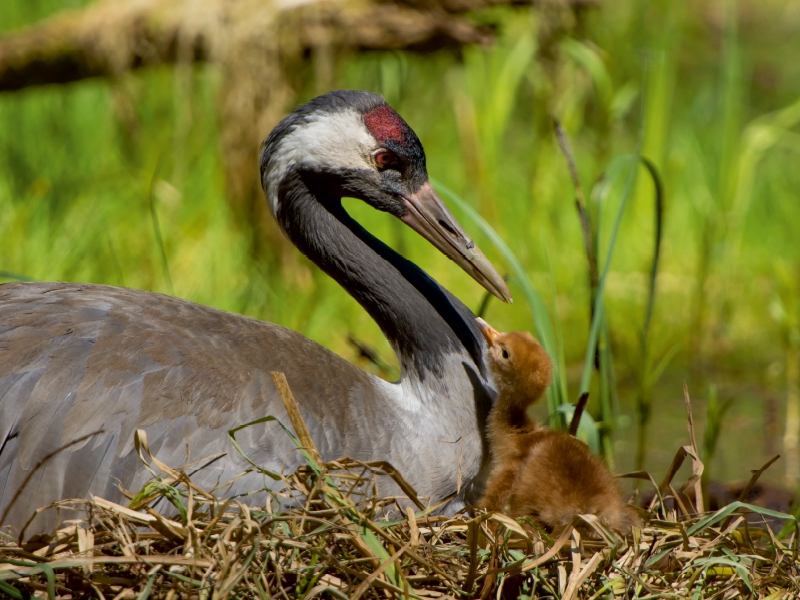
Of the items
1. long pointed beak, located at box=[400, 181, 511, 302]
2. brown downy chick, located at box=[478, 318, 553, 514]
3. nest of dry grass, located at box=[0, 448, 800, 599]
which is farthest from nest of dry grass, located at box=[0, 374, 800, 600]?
long pointed beak, located at box=[400, 181, 511, 302]

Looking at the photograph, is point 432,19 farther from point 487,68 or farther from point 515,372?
point 515,372

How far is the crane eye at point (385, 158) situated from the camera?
2.98 meters

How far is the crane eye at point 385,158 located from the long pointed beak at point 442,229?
0.43 feet

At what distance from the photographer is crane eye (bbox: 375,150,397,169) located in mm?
2977

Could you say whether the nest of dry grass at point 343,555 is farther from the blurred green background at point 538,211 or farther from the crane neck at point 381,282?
the blurred green background at point 538,211

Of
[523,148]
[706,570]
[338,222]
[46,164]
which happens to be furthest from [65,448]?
[523,148]

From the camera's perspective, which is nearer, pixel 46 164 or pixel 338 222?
pixel 338 222

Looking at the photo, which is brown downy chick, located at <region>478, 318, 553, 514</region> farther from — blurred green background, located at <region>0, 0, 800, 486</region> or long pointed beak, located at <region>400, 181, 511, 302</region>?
blurred green background, located at <region>0, 0, 800, 486</region>

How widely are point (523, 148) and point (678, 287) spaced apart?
2558mm

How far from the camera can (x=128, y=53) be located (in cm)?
551

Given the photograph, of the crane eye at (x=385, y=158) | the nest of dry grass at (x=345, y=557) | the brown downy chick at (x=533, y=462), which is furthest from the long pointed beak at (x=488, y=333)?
the nest of dry grass at (x=345, y=557)

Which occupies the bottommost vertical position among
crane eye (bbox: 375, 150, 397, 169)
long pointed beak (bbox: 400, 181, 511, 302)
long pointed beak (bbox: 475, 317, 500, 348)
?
long pointed beak (bbox: 475, 317, 500, 348)

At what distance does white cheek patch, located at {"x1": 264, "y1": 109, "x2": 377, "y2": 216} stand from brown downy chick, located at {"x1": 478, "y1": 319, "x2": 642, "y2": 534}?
2.34 ft

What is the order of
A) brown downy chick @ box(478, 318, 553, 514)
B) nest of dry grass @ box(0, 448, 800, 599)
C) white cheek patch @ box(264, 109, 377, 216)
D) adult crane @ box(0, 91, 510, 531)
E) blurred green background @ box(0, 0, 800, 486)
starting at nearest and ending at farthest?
nest of dry grass @ box(0, 448, 800, 599)
adult crane @ box(0, 91, 510, 531)
brown downy chick @ box(478, 318, 553, 514)
white cheek patch @ box(264, 109, 377, 216)
blurred green background @ box(0, 0, 800, 486)
